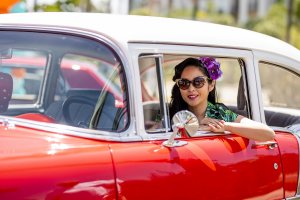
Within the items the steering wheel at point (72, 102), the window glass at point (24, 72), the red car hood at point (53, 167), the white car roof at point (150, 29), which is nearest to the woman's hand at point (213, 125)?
the white car roof at point (150, 29)

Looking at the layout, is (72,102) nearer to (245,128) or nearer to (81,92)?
(81,92)

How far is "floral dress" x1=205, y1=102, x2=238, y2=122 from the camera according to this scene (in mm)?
3648

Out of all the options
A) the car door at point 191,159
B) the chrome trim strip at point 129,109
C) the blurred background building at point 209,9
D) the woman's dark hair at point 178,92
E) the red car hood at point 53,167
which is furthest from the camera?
the blurred background building at point 209,9

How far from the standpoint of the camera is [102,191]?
2.70m

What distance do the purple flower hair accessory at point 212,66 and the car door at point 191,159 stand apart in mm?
104

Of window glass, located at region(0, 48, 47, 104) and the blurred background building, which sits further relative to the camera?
the blurred background building

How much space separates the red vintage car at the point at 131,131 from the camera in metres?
2.68

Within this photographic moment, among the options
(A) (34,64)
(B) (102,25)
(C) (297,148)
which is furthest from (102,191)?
(A) (34,64)

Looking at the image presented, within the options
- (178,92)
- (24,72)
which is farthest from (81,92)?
(24,72)

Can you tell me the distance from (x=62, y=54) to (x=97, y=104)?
22.8 inches

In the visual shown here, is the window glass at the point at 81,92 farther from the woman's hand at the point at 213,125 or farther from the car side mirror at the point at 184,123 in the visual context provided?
the woman's hand at the point at 213,125

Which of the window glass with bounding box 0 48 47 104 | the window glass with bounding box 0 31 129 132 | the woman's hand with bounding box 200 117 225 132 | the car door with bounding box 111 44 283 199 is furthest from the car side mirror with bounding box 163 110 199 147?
the window glass with bounding box 0 48 47 104

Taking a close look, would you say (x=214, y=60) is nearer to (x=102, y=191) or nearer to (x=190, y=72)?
(x=190, y=72)

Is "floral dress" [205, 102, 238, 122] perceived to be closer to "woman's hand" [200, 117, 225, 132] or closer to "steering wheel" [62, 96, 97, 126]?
"woman's hand" [200, 117, 225, 132]
